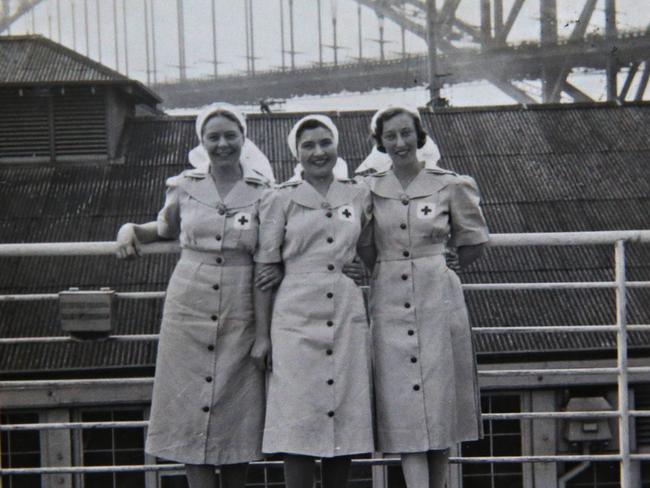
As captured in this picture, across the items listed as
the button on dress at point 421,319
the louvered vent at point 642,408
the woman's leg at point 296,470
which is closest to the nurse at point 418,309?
the button on dress at point 421,319

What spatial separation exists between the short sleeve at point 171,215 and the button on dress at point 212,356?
4.9 inches

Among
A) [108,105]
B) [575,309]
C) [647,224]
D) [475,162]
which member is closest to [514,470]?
[575,309]

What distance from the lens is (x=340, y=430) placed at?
2.83 m

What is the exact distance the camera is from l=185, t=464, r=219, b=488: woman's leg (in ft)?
9.75

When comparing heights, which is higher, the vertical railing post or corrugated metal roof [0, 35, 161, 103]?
corrugated metal roof [0, 35, 161, 103]

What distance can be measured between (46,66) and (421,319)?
11.4 meters

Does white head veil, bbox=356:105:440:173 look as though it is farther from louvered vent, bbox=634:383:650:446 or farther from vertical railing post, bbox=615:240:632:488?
louvered vent, bbox=634:383:650:446

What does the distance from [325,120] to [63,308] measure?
1214 mm

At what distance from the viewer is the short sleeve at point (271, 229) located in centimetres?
289

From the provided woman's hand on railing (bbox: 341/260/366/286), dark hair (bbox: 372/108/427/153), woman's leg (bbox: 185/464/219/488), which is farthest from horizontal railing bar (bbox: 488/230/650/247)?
woman's leg (bbox: 185/464/219/488)

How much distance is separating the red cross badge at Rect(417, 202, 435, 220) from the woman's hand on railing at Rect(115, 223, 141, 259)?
0.92 metres

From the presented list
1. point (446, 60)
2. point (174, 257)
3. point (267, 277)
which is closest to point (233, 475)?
point (267, 277)

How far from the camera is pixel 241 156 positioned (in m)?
3.07

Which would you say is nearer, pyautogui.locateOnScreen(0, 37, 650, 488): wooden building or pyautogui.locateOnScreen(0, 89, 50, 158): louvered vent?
pyautogui.locateOnScreen(0, 37, 650, 488): wooden building
